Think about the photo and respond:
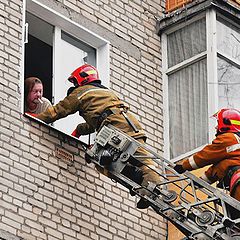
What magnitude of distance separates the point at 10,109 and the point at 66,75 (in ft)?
5.46

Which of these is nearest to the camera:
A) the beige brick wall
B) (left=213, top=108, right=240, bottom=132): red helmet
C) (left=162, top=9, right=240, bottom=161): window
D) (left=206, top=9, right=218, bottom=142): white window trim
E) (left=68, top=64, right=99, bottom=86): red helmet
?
the beige brick wall

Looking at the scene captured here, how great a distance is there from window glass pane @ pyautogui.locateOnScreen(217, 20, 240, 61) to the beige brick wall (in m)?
1.01

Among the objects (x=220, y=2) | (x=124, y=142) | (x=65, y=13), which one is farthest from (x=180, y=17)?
(x=124, y=142)

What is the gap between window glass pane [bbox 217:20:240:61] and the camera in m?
19.1

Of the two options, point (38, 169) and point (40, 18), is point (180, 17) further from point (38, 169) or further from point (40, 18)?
point (38, 169)

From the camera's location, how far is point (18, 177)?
16234 millimetres

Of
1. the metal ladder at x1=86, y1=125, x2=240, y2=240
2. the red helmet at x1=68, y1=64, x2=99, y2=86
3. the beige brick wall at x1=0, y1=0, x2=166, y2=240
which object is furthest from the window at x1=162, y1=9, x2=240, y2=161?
the red helmet at x1=68, y1=64, x2=99, y2=86

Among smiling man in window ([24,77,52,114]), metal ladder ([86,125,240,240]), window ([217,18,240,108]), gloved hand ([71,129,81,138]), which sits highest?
window ([217,18,240,108])

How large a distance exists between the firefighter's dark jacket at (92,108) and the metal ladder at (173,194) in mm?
236

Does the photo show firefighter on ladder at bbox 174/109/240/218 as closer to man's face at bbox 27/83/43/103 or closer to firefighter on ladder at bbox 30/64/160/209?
firefighter on ladder at bbox 30/64/160/209

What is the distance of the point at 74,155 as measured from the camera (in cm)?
1725

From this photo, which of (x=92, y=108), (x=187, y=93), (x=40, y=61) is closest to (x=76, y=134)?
(x=92, y=108)

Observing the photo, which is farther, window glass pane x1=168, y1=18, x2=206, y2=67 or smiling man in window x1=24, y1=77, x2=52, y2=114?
window glass pane x1=168, y1=18, x2=206, y2=67

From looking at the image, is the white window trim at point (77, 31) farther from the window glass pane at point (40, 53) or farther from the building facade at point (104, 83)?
the window glass pane at point (40, 53)
